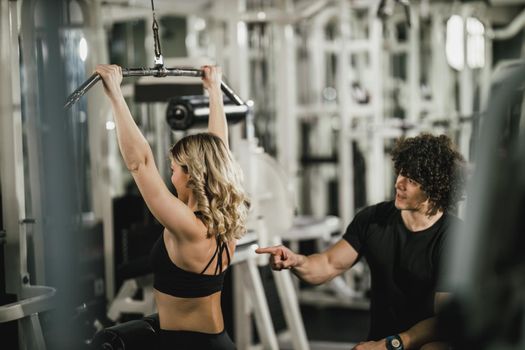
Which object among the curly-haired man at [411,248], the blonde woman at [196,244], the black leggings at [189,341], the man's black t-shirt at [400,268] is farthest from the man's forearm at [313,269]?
the black leggings at [189,341]

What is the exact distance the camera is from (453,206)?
2.70 m

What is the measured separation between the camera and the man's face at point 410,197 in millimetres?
2607

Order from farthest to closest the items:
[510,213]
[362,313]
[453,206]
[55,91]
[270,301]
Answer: [362,313], [270,301], [55,91], [453,206], [510,213]

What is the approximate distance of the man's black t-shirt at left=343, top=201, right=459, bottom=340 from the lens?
259cm

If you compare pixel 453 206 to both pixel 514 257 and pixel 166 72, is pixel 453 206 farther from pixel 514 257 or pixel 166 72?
pixel 514 257

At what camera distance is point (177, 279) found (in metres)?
2.39

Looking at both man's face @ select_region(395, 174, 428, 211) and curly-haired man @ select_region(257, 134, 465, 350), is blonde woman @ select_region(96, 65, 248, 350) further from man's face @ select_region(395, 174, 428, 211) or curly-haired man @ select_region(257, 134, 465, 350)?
man's face @ select_region(395, 174, 428, 211)

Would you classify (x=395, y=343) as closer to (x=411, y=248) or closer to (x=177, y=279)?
(x=411, y=248)

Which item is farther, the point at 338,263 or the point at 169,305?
the point at 338,263

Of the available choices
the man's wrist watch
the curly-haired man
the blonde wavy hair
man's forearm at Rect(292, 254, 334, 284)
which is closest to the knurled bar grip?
the blonde wavy hair

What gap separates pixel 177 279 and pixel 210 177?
366 millimetres

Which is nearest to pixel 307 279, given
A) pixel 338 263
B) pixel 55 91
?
pixel 338 263

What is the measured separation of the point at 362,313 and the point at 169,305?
12.2 feet

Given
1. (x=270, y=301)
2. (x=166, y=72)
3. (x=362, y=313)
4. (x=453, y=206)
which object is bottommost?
(x=362, y=313)
